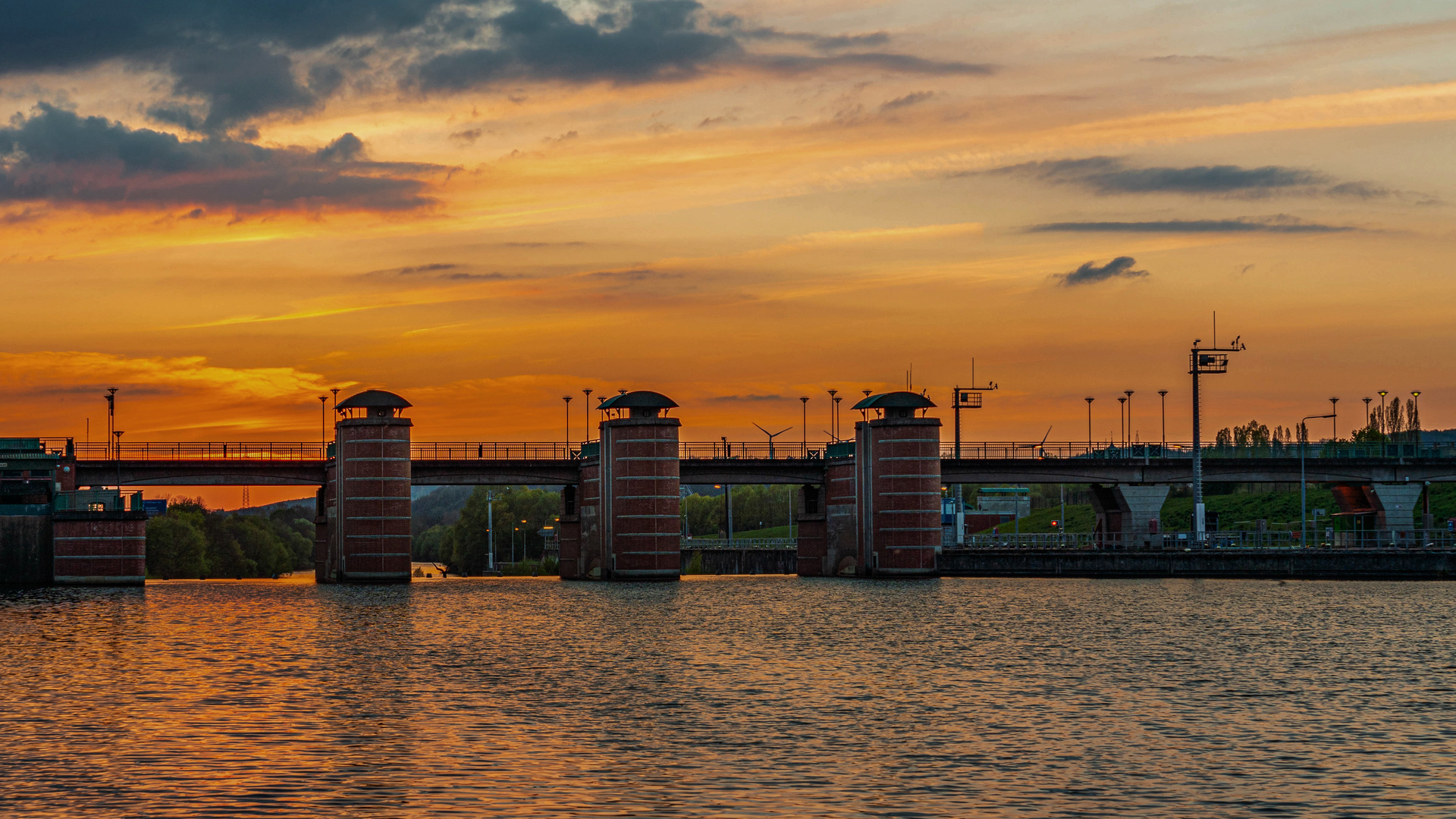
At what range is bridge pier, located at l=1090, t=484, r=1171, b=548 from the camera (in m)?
155

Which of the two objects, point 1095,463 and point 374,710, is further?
point 1095,463

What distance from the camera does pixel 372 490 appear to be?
14125 centimetres

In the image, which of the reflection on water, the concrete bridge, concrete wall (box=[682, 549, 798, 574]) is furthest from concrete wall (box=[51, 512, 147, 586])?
concrete wall (box=[682, 549, 798, 574])

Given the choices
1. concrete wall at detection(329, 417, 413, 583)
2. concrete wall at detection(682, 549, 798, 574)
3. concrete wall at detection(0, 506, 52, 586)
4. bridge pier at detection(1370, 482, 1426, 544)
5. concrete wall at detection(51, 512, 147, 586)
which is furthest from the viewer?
concrete wall at detection(682, 549, 798, 574)

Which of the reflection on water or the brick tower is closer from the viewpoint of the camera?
the reflection on water

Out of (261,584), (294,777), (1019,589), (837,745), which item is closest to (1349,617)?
(1019,589)

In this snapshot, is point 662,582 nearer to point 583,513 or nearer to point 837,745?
point 583,513

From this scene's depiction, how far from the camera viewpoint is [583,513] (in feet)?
497

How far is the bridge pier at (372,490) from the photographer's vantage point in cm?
14125

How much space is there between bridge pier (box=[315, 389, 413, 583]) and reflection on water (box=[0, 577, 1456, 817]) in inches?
1784

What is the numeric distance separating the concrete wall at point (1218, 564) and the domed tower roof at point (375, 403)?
5391 centimetres

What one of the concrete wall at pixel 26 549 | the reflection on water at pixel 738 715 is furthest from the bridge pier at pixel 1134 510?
the concrete wall at pixel 26 549

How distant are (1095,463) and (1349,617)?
63.6m

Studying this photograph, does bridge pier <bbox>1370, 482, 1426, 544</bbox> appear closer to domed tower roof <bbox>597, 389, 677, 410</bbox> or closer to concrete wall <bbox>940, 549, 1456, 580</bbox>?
concrete wall <bbox>940, 549, 1456, 580</bbox>
